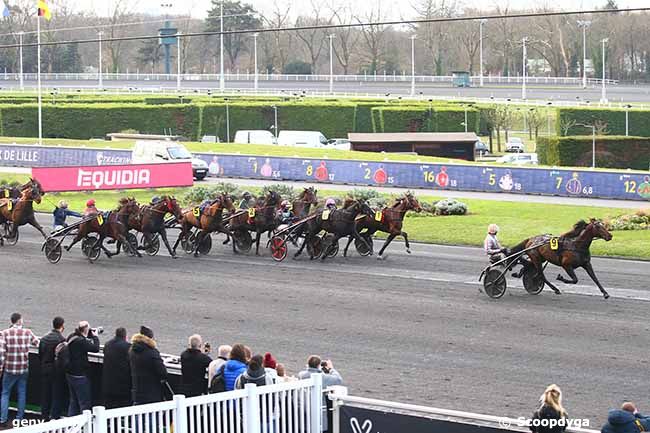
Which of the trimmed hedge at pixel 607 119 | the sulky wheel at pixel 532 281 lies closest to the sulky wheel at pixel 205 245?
the sulky wheel at pixel 532 281

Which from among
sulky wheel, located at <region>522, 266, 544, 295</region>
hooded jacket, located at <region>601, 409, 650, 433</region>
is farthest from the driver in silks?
hooded jacket, located at <region>601, 409, 650, 433</region>

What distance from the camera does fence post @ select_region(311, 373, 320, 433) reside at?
10.5m

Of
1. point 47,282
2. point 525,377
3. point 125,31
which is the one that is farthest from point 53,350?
point 125,31

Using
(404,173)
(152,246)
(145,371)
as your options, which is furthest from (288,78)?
(145,371)

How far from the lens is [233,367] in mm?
11219

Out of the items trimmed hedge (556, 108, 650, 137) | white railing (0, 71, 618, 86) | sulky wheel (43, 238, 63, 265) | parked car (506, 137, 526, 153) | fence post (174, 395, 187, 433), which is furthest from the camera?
white railing (0, 71, 618, 86)

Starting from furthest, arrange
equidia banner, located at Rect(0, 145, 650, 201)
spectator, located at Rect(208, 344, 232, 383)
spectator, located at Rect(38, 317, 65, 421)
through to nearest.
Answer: equidia banner, located at Rect(0, 145, 650, 201)
spectator, located at Rect(38, 317, 65, 421)
spectator, located at Rect(208, 344, 232, 383)

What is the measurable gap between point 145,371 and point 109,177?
25.5 meters

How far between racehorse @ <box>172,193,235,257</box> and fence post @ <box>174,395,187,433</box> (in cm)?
1438

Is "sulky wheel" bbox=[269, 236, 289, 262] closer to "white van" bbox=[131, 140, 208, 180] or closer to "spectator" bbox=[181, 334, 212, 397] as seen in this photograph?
"spectator" bbox=[181, 334, 212, 397]

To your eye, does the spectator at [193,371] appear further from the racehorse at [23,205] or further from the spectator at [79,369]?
the racehorse at [23,205]

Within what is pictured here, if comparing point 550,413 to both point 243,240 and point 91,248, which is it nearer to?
point 91,248

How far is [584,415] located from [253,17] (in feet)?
384

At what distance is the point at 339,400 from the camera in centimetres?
1034
